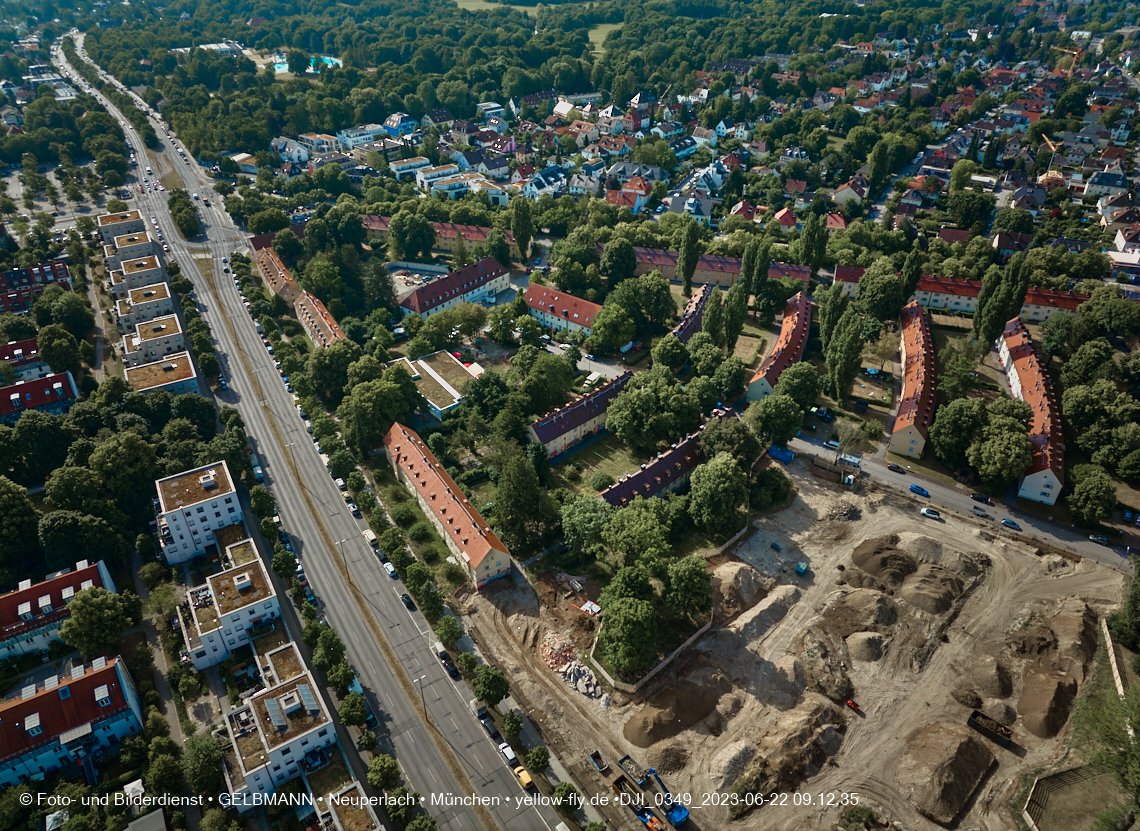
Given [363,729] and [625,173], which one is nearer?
[363,729]

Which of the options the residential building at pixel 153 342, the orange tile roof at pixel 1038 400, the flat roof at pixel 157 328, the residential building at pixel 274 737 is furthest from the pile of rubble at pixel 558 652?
the flat roof at pixel 157 328

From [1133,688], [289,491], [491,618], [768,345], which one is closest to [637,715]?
[491,618]

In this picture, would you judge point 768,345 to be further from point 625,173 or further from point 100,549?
point 100,549

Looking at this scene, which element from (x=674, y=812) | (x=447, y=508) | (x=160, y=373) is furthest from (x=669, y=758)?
(x=160, y=373)

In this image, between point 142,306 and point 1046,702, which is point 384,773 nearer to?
point 1046,702

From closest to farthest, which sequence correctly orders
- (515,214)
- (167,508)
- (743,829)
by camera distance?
(743,829)
(167,508)
(515,214)
